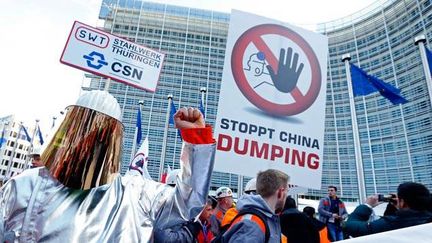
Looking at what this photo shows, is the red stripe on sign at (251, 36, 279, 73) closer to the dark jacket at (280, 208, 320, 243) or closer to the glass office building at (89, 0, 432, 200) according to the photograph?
the dark jacket at (280, 208, 320, 243)

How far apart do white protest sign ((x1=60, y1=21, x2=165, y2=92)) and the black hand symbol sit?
1.60 m

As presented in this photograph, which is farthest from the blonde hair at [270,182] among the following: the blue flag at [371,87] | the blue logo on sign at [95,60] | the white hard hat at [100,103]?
the blue flag at [371,87]

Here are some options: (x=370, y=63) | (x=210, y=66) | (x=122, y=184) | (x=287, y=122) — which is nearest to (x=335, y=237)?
(x=287, y=122)

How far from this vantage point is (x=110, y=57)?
11.7ft

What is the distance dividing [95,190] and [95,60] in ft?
9.77

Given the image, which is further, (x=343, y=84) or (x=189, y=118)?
(x=343, y=84)

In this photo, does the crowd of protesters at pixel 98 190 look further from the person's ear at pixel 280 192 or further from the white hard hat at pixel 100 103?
the person's ear at pixel 280 192

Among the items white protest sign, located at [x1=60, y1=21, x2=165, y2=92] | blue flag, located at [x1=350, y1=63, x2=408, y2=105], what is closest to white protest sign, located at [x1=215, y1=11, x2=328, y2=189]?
white protest sign, located at [x1=60, y1=21, x2=165, y2=92]

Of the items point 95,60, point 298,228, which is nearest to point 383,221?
point 298,228

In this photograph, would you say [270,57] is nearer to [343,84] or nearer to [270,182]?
[270,182]

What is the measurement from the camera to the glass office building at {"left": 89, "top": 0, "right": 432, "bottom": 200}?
2797 centimetres

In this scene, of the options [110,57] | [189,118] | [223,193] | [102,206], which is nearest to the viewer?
[102,206]

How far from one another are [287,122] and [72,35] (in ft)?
8.66

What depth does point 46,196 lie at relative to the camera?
0.85 metres
